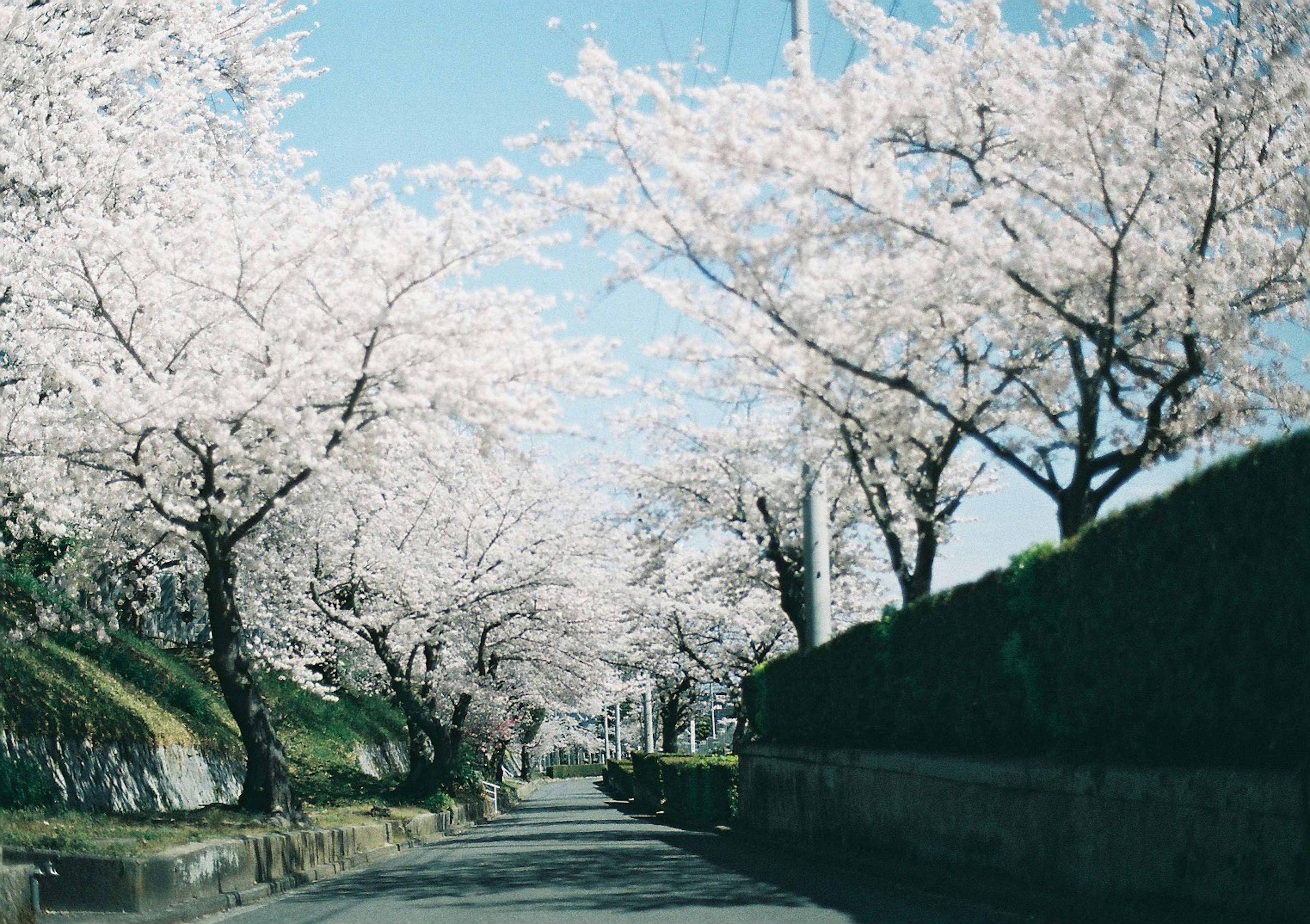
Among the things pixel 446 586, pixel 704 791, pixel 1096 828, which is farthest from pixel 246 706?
pixel 704 791

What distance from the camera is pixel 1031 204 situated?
33.8 feet

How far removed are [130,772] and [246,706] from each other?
1994mm

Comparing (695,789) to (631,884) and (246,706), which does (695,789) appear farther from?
(631,884)

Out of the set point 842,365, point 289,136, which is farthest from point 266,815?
point 289,136

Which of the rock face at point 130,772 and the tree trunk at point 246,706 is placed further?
the tree trunk at point 246,706

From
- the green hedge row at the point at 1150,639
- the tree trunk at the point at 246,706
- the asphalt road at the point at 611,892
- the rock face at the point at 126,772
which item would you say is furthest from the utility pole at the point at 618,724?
the green hedge row at the point at 1150,639

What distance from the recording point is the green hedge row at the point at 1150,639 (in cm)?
614

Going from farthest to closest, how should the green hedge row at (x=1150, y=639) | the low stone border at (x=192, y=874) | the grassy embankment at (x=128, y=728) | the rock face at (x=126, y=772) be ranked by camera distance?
the rock face at (x=126, y=772), the grassy embankment at (x=128, y=728), the low stone border at (x=192, y=874), the green hedge row at (x=1150, y=639)

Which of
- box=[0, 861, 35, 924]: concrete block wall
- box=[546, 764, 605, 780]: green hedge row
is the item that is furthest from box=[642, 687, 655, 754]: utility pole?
box=[546, 764, 605, 780]: green hedge row

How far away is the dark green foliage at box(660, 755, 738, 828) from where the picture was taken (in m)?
25.7

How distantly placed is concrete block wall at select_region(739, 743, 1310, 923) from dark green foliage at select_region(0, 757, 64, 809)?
28.9 ft

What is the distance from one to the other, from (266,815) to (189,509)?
417 centimetres

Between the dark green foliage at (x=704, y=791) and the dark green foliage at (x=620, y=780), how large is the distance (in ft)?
56.1

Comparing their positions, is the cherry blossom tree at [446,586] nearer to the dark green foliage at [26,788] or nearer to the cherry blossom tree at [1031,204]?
the dark green foliage at [26,788]
